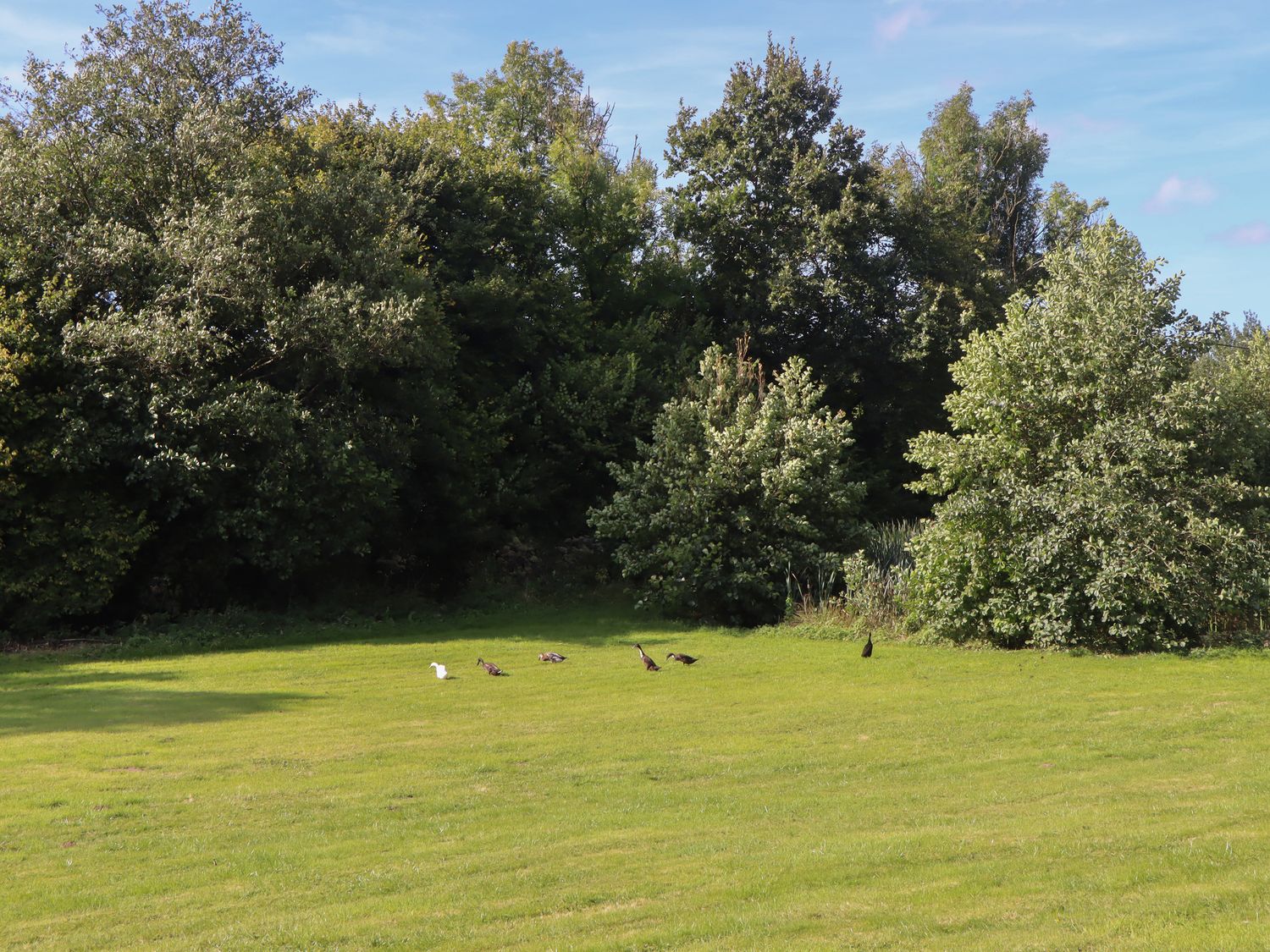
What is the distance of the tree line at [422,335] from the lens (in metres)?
26.0

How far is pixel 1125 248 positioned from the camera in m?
25.5

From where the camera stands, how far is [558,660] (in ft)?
74.6

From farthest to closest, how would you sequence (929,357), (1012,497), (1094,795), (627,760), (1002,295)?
(1002,295)
(929,357)
(1012,497)
(627,760)
(1094,795)

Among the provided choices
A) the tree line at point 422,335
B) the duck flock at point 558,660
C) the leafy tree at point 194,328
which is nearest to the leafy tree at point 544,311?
the tree line at point 422,335

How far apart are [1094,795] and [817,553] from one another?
18.6 m

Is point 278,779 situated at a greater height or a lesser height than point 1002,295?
lesser

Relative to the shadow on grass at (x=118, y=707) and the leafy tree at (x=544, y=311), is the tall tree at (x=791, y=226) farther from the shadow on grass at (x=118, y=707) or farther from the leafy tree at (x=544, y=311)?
the shadow on grass at (x=118, y=707)

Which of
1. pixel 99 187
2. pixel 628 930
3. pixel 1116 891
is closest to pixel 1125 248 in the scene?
pixel 1116 891

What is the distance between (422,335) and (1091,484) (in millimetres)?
17543

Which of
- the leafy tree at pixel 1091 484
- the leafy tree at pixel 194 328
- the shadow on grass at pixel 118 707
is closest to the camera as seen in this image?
the shadow on grass at pixel 118 707

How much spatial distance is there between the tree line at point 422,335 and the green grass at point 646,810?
7.12 meters

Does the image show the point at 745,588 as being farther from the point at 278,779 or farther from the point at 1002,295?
the point at 1002,295

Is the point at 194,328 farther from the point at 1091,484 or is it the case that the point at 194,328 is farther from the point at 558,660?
the point at 1091,484

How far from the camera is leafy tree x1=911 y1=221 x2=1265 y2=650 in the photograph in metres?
22.3
